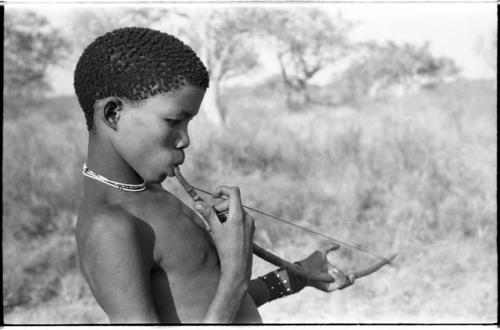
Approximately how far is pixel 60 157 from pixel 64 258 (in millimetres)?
1205

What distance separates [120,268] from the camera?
1062 millimetres

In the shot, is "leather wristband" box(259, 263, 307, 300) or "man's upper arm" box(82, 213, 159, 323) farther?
"leather wristband" box(259, 263, 307, 300)

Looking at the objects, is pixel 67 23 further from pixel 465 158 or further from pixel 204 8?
pixel 465 158

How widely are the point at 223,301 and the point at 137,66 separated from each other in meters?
0.43

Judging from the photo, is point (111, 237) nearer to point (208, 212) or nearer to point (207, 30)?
point (208, 212)

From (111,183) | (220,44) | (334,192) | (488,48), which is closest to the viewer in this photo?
(111,183)

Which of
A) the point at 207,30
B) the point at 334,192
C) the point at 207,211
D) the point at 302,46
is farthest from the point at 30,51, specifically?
the point at 207,211

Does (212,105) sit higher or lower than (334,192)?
higher

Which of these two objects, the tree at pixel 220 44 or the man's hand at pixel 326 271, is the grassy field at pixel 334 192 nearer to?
the tree at pixel 220 44

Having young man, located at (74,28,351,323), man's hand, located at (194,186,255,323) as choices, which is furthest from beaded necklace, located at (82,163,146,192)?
man's hand, located at (194,186,255,323)

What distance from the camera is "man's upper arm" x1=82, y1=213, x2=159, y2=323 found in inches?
41.9

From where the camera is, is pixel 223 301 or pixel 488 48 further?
pixel 488 48

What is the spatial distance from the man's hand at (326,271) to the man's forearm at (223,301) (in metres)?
0.47

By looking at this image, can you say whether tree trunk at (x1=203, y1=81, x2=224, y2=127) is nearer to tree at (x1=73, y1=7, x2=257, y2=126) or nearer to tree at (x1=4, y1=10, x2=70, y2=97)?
tree at (x1=73, y1=7, x2=257, y2=126)
